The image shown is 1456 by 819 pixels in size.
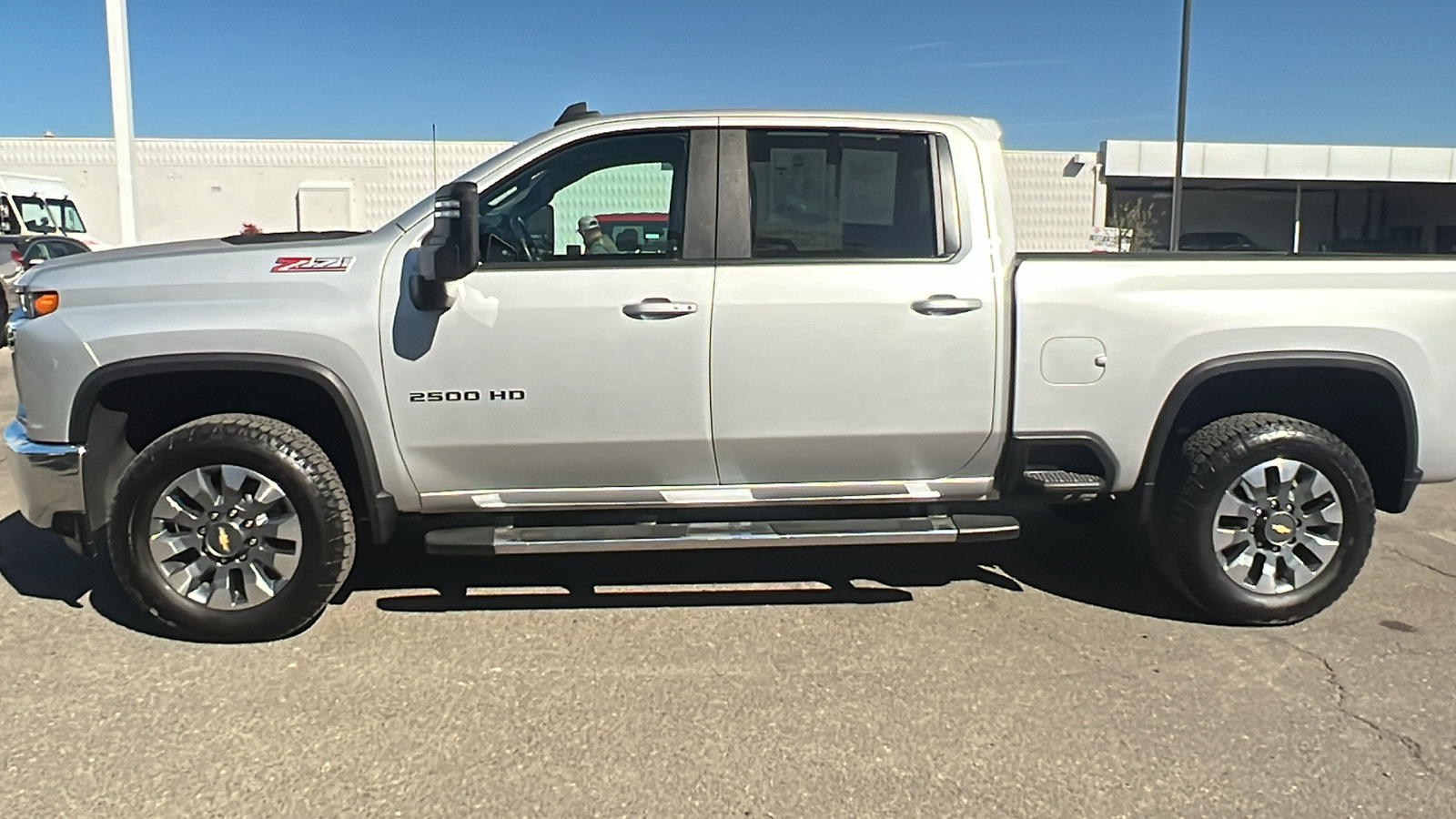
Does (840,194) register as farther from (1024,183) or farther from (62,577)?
(1024,183)

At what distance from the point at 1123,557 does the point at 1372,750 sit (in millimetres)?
1997

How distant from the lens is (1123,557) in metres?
5.18

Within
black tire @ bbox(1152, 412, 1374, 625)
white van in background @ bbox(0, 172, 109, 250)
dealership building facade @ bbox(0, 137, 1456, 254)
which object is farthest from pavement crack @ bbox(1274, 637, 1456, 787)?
dealership building facade @ bbox(0, 137, 1456, 254)

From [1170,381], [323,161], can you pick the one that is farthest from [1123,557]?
[323,161]

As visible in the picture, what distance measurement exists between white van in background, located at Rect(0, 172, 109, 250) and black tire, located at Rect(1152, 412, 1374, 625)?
61.3ft

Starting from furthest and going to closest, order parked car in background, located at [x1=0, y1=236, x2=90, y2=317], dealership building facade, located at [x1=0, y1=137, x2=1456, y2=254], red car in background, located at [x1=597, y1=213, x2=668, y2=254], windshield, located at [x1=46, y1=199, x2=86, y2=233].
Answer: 1. dealership building facade, located at [x1=0, y1=137, x2=1456, y2=254]
2. windshield, located at [x1=46, y1=199, x2=86, y2=233]
3. parked car in background, located at [x1=0, y1=236, x2=90, y2=317]
4. red car in background, located at [x1=597, y1=213, x2=668, y2=254]

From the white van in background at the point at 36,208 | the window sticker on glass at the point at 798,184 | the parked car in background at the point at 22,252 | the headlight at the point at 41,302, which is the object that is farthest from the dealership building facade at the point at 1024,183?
the window sticker on glass at the point at 798,184

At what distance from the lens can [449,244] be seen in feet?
12.2

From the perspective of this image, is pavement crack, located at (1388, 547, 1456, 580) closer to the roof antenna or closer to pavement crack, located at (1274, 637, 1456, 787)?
pavement crack, located at (1274, 637, 1456, 787)

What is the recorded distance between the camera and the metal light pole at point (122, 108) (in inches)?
556

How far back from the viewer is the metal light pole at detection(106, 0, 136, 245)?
14117 mm

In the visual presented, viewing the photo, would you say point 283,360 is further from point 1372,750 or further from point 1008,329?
point 1372,750

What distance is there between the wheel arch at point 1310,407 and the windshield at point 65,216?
851 inches

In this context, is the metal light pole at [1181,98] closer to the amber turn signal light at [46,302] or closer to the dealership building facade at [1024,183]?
the dealership building facade at [1024,183]
